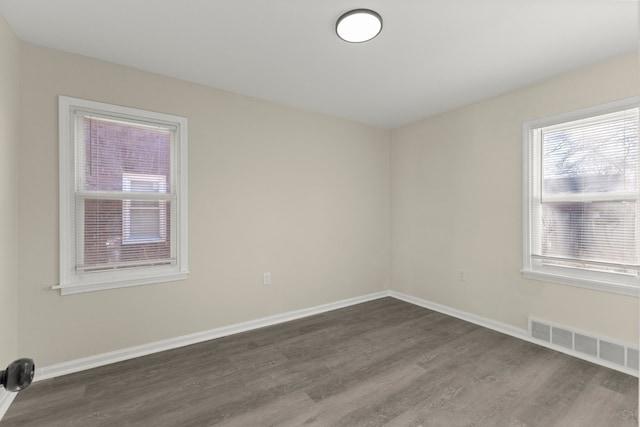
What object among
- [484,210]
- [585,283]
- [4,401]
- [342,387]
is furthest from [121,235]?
[585,283]

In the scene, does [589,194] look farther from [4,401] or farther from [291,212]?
[4,401]

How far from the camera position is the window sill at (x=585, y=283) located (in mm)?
2265

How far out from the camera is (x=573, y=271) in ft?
8.57

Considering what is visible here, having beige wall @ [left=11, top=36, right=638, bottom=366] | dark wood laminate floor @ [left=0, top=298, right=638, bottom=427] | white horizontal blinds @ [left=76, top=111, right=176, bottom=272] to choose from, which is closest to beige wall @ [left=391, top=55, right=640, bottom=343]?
beige wall @ [left=11, top=36, right=638, bottom=366]

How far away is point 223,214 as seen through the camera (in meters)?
2.98

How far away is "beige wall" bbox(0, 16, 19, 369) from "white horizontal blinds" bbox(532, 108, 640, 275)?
4.26 m

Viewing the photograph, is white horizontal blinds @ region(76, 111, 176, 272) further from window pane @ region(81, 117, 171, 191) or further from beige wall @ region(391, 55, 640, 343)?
beige wall @ region(391, 55, 640, 343)

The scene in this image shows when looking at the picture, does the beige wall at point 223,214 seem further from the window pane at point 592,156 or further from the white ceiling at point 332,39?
the window pane at point 592,156

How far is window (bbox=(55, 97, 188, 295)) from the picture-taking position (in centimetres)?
229

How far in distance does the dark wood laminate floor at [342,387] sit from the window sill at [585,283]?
0.62 meters

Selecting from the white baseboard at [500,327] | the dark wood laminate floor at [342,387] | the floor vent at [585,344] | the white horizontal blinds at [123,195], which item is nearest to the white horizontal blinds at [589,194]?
the floor vent at [585,344]

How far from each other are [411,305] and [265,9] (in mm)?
3614

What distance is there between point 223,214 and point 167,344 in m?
1.30

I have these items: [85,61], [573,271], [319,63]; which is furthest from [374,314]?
[85,61]
